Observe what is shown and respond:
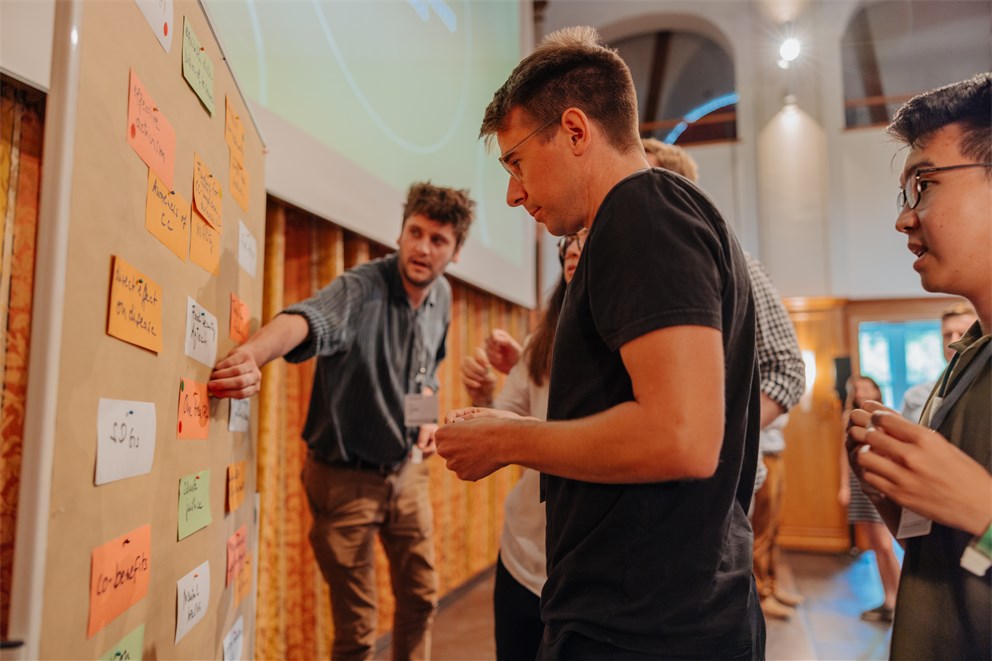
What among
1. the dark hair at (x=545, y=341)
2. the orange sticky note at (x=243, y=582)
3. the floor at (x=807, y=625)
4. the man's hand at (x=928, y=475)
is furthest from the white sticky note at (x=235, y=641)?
the floor at (x=807, y=625)

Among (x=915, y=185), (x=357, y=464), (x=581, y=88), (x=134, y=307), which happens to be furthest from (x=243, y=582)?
(x=915, y=185)

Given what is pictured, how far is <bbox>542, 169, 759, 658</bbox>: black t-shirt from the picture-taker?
0.73 metres

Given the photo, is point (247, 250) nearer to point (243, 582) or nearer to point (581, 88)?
point (243, 582)

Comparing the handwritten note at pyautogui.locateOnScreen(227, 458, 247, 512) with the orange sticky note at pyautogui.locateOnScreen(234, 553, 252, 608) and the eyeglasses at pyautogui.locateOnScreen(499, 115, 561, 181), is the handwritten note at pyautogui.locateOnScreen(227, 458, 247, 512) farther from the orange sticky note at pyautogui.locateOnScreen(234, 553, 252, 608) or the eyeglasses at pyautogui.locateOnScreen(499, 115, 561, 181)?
the eyeglasses at pyautogui.locateOnScreen(499, 115, 561, 181)

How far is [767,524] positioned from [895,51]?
438 centimetres

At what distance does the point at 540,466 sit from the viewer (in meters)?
0.79

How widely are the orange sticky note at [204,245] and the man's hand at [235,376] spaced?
158 millimetres

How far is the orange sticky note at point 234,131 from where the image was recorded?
122 centimetres

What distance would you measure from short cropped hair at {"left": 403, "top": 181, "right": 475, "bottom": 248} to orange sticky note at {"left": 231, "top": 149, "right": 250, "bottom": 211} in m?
0.79

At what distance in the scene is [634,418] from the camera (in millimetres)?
707

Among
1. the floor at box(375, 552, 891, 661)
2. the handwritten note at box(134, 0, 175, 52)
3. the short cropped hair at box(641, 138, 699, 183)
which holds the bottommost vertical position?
the floor at box(375, 552, 891, 661)

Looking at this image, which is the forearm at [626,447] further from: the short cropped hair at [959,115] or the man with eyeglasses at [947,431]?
the short cropped hair at [959,115]

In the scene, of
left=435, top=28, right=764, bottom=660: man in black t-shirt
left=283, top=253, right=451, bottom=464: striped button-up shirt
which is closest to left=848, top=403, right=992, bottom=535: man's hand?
left=435, top=28, right=764, bottom=660: man in black t-shirt

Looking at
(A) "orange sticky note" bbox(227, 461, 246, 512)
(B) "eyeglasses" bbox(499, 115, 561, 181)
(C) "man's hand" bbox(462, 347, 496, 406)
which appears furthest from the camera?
(C) "man's hand" bbox(462, 347, 496, 406)
